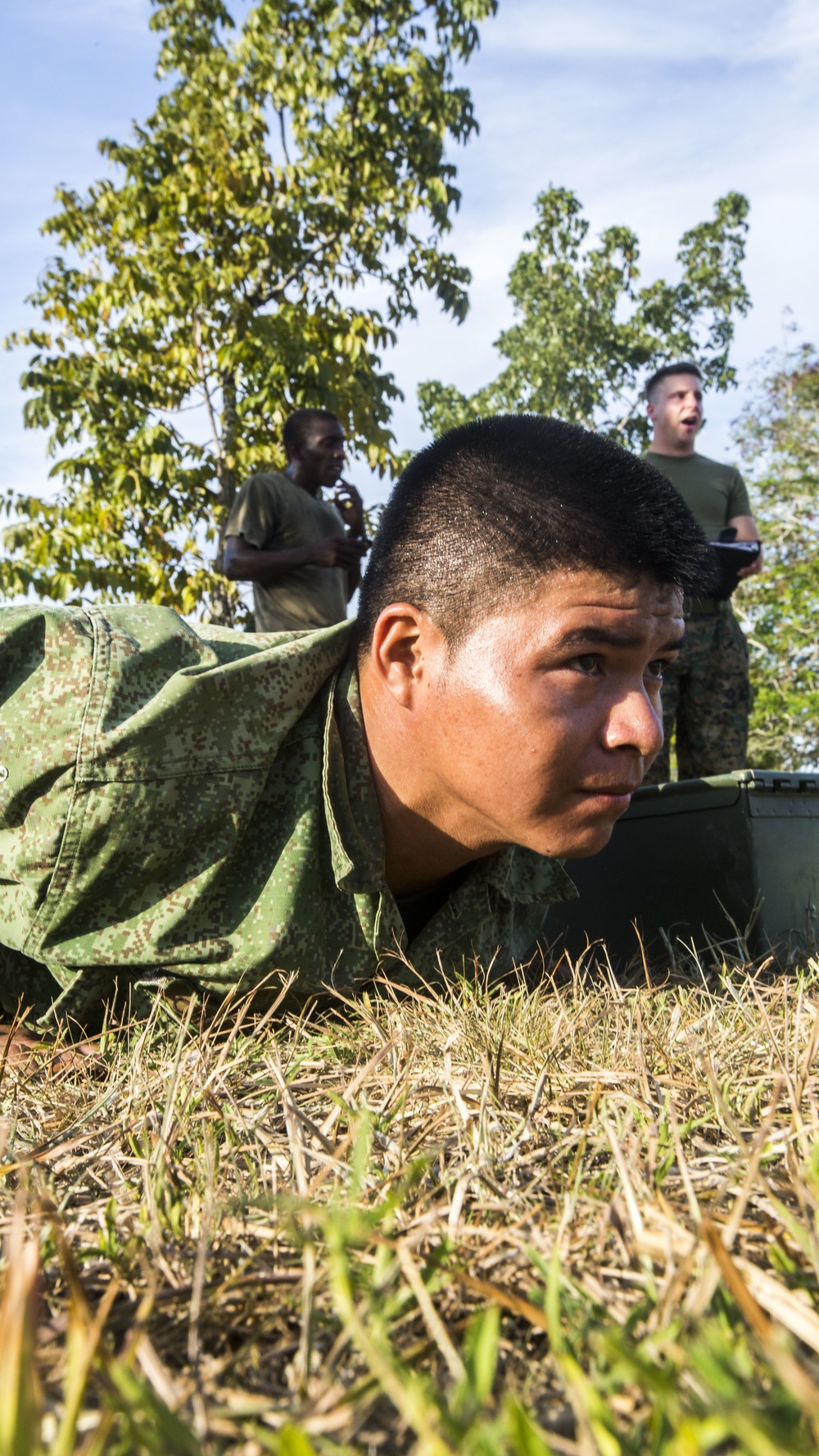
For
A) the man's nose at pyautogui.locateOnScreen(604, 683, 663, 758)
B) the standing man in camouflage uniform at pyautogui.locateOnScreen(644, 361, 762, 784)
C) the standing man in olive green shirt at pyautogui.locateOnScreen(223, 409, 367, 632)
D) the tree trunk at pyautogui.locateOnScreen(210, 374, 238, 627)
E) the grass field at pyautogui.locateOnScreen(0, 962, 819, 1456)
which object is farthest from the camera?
the tree trunk at pyautogui.locateOnScreen(210, 374, 238, 627)

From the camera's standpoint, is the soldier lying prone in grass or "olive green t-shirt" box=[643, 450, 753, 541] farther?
"olive green t-shirt" box=[643, 450, 753, 541]

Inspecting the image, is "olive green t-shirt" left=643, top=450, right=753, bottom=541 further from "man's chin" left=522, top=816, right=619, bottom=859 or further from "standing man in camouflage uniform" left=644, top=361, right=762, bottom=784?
"man's chin" left=522, top=816, right=619, bottom=859

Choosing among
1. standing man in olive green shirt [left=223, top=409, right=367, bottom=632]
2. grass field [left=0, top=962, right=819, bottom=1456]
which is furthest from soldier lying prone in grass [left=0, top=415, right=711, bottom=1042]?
standing man in olive green shirt [left=223, top=409, right=367, bottom=632]

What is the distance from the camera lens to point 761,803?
9.86 feet

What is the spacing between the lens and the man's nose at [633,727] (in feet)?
6.68

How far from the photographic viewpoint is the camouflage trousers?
188 inches

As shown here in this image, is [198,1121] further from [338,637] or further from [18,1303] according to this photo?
[338,637]

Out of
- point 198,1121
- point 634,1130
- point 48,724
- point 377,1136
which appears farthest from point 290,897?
point 634,1130

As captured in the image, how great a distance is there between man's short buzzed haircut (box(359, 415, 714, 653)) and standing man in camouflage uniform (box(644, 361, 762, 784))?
2.40 m

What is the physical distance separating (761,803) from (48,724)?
1839 millimetres

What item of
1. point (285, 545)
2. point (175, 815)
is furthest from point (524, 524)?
point (285, 545)

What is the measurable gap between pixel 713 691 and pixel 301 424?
2386 mm

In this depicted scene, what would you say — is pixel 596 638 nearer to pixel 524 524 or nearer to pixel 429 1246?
pixel 524 524

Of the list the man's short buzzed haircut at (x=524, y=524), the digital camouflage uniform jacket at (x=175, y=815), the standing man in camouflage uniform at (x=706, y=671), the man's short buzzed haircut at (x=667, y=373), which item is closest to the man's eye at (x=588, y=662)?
the man's short buzzed haircut at (x=524, y=524)
